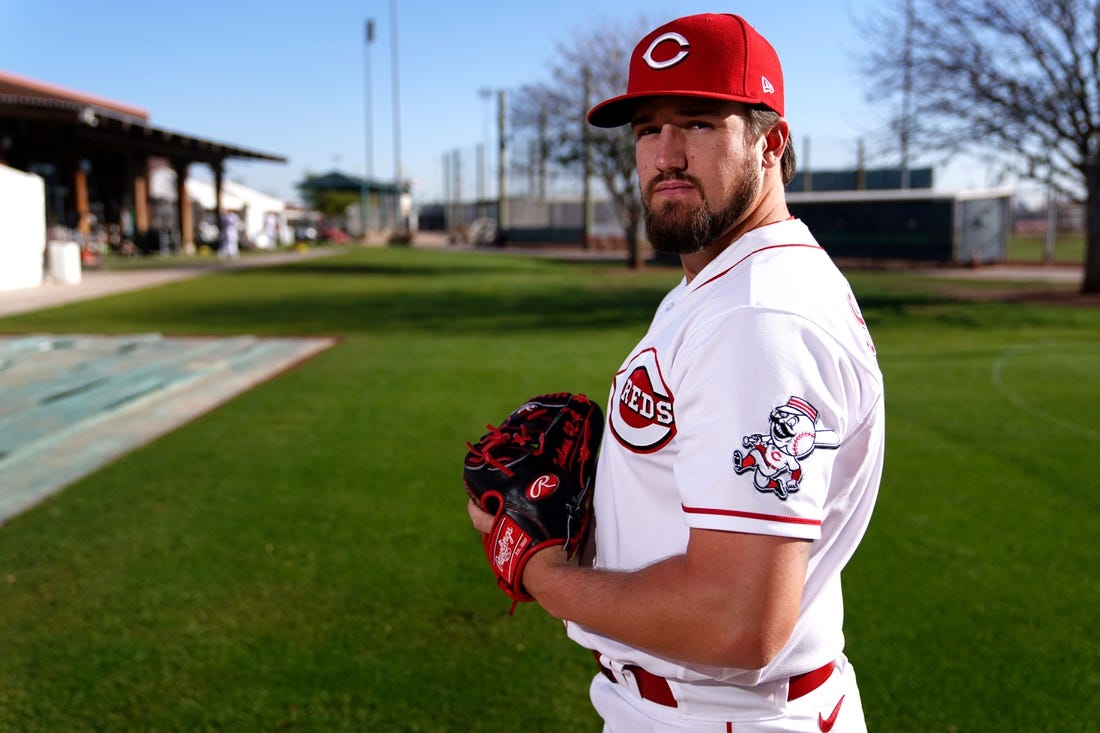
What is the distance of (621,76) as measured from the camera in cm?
3184

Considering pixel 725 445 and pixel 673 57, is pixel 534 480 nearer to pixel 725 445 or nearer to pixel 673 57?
pixel 725 445

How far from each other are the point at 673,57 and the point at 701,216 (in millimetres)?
293

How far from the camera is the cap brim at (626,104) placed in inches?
64.8

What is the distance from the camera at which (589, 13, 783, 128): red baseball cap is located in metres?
1.65

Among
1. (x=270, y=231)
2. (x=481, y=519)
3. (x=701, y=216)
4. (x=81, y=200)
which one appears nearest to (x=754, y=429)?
(x=701, y=216)

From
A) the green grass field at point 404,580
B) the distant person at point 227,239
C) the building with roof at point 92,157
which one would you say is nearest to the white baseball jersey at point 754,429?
the green grass field at point 404,580

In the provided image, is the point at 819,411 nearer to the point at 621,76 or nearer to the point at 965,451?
the point at 965,451

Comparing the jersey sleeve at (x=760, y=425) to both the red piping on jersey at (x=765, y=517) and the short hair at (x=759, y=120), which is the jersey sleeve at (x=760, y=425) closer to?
the red piping on jersey at (x=765, y=517)

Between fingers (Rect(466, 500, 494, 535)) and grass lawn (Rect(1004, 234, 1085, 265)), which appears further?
grass lawn (Rect(1004, 234, 1085, 265))

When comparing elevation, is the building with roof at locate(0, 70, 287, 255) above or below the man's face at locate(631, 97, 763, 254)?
above

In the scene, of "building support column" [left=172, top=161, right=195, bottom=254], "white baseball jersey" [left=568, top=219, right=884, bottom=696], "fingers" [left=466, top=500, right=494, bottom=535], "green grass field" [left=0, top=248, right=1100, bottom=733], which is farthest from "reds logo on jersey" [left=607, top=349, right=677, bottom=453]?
"building support column" [left=172, top=161, right=195, bottom=254]

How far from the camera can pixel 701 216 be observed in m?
1.75

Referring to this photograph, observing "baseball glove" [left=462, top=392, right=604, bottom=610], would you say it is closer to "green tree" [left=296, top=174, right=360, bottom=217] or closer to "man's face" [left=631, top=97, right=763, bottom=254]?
"man's face" [left=631, top=97, right=763, bottom=254]

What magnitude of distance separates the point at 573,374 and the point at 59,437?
534cm
